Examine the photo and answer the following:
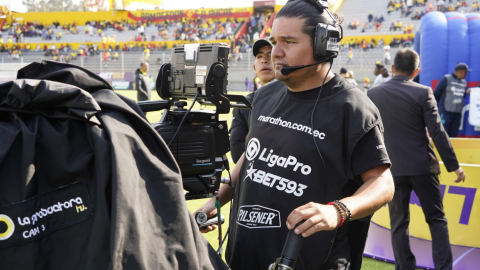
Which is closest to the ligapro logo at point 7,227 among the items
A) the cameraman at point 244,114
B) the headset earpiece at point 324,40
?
the headset earpiece at point 324,40

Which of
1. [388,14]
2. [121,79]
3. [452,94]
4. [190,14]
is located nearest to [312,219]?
[452,94]

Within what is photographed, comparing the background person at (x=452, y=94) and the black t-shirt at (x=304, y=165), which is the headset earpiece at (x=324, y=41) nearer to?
the black t-shirt at (x=304, y=165)

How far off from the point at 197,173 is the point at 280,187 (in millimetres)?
298

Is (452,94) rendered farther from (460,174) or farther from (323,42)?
(323,42)

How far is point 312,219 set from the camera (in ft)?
3.55

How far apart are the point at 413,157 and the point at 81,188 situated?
9.31 ft

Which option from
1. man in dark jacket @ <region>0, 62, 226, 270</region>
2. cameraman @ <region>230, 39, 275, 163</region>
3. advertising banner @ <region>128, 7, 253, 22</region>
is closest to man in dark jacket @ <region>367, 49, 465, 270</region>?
cameraman @ <region>230, 39, 275, 163</region>

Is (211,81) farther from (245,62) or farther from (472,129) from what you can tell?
(245,62)

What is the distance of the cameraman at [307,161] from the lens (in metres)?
1.37

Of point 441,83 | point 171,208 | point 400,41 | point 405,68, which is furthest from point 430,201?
point 400,41

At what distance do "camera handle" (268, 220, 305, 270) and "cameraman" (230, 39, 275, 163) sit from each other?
169 centimetres

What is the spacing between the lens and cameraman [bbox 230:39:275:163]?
9.56 feet

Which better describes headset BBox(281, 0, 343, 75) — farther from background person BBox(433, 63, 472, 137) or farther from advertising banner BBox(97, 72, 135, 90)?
advertising banner BBox(97, 72, 135, 90)

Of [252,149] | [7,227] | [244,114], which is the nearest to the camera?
[7,227]
